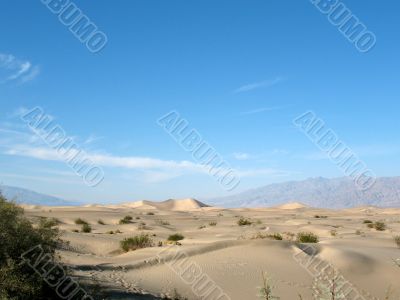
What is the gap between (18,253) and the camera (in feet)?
27.1

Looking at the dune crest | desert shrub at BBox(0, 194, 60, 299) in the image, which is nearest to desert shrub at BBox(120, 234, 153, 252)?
desert shrub at BBox(0, 194, 60, 299)

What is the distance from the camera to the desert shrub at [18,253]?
756 centimetres

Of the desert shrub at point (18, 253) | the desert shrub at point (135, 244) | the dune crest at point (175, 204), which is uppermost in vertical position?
the dune crest at point (175, 204)

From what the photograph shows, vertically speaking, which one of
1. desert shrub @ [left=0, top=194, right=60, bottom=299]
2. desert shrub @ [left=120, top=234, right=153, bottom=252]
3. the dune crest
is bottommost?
desert shrub @ [left=0, top=194, right=60, bottom=299]

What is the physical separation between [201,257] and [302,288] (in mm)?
3100

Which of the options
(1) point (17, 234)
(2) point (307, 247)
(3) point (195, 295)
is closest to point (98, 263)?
(3) point (195, 295)

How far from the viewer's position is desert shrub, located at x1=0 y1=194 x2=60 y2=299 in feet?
24.8
